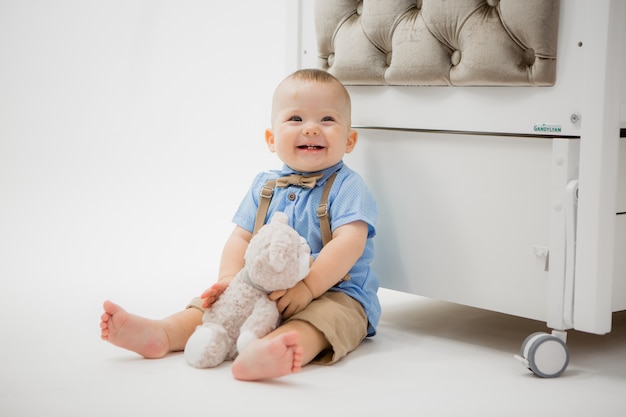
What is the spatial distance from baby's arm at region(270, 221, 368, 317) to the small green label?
0.41m

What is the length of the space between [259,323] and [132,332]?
24 centimetres

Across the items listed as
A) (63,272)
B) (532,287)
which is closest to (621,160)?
(532,287)

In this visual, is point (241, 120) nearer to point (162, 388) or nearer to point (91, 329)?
point (91, 329)

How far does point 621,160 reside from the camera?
6.20 feet

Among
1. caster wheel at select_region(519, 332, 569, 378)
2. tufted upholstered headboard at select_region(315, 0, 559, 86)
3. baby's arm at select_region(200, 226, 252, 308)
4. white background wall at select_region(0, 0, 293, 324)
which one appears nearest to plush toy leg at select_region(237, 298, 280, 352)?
baby's arm at select_region(200, 226, 252, 308)

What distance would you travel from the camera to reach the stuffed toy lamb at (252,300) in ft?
6.00

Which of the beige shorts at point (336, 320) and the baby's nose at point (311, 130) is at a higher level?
the baby's nose at point (311, 130)

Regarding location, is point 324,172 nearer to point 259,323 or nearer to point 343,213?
point 343,213

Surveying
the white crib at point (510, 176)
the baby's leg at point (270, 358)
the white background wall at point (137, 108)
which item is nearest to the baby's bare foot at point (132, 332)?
the baby's leg at point (270, 358)

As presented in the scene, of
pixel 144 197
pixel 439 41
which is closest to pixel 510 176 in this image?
pixel 439 41

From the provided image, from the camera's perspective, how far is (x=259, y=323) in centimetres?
185

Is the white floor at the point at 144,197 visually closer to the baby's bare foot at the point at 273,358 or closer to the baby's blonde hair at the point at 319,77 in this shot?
the baby's bare foot at the point at 273,358

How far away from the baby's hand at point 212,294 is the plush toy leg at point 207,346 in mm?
55

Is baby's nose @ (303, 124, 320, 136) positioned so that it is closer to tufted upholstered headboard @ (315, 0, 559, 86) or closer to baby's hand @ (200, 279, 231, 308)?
tufted upholstered headboard @ (315, 0, 559, 86)
